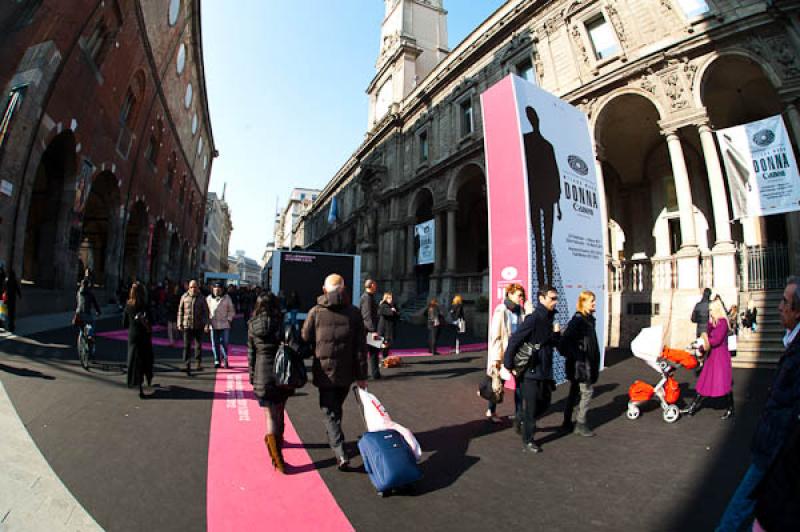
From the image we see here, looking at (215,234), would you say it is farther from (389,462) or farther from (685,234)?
(389,462)

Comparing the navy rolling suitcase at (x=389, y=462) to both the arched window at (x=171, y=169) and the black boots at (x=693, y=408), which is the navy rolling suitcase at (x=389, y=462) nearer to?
the black boots at (x=693, y=408)

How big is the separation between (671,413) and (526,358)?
9.20 feet

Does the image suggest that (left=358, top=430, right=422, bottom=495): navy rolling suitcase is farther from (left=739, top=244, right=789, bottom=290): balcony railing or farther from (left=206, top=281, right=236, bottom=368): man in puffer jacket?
(left=739, top=244, right=789, bottom=290): balcony railing

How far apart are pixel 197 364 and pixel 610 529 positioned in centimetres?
780

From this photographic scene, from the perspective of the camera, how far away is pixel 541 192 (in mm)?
7395

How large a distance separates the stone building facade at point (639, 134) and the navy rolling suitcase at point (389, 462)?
33.0ft

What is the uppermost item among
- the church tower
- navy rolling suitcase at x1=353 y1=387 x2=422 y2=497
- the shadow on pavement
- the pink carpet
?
the church tower

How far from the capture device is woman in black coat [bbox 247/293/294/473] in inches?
145

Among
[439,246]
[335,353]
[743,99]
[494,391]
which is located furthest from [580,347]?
[439,246]

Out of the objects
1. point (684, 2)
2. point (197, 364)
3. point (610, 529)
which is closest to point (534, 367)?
point (610, 529)

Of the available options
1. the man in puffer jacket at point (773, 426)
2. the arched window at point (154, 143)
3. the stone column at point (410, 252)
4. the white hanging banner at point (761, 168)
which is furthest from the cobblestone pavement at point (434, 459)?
the arched window at point (154, 143)

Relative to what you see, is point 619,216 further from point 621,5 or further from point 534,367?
point 534,367

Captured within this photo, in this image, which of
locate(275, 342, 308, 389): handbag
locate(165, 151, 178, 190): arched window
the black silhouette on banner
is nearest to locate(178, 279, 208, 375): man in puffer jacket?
locate(275, 342, 308, 389): handbag

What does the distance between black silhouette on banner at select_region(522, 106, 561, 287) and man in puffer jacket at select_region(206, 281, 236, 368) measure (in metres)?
6.57
